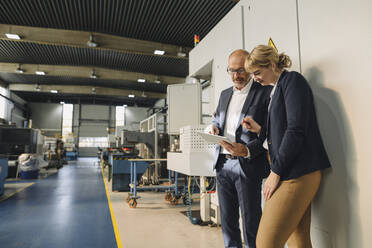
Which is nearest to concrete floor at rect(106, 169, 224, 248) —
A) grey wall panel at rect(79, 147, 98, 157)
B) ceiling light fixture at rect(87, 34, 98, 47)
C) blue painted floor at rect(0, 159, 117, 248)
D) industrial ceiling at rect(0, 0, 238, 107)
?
blue painted floor at rect(0, 159, 117, 248)

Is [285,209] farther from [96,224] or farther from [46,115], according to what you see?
[46,115]

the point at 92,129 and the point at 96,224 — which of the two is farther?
the point at 92,129

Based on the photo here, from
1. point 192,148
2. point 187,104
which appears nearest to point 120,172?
point 187,104

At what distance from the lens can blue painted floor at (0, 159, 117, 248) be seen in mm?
2539

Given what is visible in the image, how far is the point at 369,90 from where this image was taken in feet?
3.68

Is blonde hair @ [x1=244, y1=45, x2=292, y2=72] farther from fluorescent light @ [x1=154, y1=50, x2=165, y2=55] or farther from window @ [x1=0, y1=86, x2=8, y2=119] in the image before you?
window @ [x1=0, y1=86, x2=8, y2=119]

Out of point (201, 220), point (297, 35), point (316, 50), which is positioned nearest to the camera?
point (316, 50)

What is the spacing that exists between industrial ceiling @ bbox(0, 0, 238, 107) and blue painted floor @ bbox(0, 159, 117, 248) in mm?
4127

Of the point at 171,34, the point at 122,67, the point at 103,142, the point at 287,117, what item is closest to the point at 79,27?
the point at 171,34

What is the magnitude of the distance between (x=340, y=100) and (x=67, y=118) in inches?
828

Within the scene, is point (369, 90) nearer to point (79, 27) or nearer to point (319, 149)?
point (319, 149)

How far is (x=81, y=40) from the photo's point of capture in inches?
288

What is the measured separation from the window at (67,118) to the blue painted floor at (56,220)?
15.6m

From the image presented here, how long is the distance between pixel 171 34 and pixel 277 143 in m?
6.74
